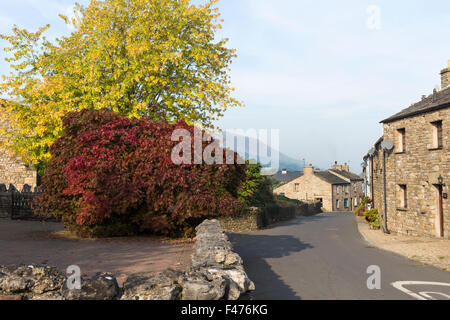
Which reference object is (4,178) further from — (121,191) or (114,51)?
(121,191)

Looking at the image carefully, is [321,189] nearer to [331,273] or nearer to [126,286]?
Answer: [331,273]

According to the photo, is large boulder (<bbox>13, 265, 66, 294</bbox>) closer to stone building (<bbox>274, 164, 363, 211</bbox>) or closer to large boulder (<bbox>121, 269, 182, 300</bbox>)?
large boulder (<bbox>121, 269, 182, 300</bbox>)

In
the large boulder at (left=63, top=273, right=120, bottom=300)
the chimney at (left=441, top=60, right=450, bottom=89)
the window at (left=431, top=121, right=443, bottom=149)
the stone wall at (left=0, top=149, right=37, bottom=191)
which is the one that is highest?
the chimney at (left=441, top=60, right=450, bottom=89)

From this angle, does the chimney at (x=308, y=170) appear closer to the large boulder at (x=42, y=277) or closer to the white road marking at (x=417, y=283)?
the white road marking at (x=417, y=283)

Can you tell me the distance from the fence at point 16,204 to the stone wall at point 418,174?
67.1 ft

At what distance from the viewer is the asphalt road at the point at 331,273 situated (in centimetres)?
877

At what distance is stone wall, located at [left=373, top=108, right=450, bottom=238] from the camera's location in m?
18.6

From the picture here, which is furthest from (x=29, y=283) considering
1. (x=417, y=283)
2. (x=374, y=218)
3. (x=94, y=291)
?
(x=374, y=218)

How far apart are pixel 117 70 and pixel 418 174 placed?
53.8ft

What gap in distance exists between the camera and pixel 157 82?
2033cm

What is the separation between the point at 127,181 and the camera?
12.8m

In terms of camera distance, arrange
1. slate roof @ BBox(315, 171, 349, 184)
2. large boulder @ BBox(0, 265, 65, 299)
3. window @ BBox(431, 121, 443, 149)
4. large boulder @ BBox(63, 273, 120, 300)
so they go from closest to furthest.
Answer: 1. large boulder @ BBox(63, 273, 120, 300)
2. large boulder @ BBox(0, 265, 65, 299)
3. window @ BBox(431, 121, 443, 149)
4. slate roof @ BBox(315, 171, 349, 184)

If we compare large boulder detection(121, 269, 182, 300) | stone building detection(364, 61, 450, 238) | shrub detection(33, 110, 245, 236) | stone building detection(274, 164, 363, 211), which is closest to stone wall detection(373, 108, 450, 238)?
stone building detection(364, 61, 450, 238)

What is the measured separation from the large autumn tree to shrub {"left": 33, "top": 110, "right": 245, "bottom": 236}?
4609mm
